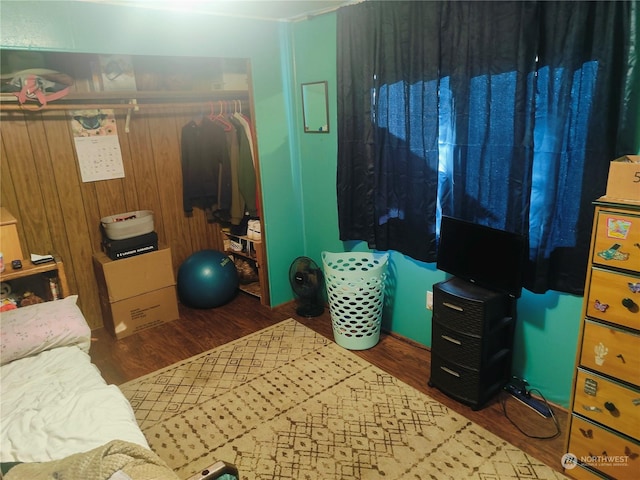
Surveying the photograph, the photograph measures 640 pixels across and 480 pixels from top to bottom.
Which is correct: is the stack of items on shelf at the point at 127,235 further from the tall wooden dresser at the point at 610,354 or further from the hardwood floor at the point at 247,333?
the tall wooden dresser at the point at 610,354

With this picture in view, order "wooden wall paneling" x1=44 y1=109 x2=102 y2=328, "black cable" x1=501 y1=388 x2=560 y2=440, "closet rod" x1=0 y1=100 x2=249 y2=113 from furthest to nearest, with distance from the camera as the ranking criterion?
"wooden wall paneling" x1=44 y1=109 x2=102 y2=328 < "closet rod" x1=0 y1=100 x2=249 y2=113 < "black cable" x1=501 y1=388 x2=560 y2=440

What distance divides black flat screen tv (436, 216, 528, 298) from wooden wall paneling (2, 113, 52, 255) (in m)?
2.78

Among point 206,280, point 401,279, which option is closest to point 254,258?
point 206,280

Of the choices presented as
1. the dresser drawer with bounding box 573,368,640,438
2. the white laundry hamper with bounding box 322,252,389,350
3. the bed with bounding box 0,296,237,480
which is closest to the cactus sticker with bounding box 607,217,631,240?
the dresser drawer with bounding box 573,368,640,438

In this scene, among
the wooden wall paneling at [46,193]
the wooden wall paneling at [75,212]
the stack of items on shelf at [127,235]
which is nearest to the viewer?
the wooden wall paneling at [46,193]

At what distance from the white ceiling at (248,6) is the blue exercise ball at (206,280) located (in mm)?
1904

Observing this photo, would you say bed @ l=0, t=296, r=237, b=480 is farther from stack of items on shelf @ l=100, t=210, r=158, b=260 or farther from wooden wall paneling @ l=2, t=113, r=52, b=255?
wooden wall paneling @ l=2, t=113, r=52, b=255

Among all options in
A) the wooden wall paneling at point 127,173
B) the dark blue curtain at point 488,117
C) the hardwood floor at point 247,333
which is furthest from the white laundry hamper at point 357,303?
the wooden wall paneling at point 127,173

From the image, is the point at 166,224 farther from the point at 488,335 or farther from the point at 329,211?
the point at 488,335

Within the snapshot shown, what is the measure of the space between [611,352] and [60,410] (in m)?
2.20

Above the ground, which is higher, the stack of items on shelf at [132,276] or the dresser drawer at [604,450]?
the stack of items on shelf at [132,276]

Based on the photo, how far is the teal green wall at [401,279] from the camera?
2.35 meters

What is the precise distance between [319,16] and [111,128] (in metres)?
1.76

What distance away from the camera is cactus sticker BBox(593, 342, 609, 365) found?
1.81 meters
